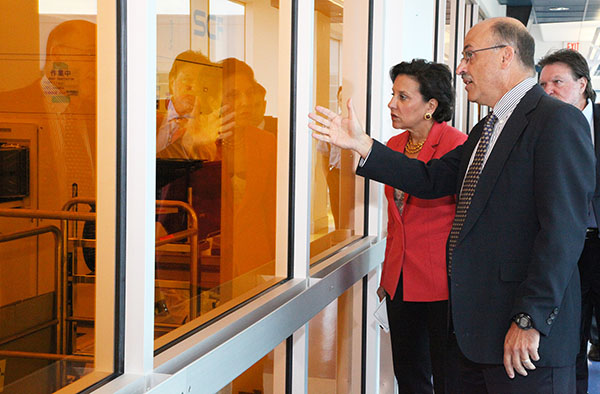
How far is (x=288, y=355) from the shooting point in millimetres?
2590

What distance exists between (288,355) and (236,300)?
1.66 feet

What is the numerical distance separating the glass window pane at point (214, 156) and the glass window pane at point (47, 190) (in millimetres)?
194

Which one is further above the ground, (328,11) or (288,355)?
(328,11)

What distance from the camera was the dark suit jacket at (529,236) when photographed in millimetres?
2104

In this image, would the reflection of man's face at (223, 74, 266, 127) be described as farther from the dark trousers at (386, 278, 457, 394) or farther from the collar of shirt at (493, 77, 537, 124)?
the dark trousers at (386, 278, 457, 394)

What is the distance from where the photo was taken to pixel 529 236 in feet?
7.31

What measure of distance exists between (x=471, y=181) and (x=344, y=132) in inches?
19.8

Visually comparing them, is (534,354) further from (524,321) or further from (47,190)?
(47,190)

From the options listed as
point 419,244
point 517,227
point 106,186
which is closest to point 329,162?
point 419,244

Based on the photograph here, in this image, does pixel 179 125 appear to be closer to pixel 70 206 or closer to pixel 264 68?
pixel 70 206

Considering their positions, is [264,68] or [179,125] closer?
[179,125]

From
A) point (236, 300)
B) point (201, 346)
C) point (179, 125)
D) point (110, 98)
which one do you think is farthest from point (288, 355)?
point (110, 98)

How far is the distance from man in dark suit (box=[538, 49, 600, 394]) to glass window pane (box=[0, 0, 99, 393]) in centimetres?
311

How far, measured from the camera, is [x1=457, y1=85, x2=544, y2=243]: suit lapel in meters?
2.24
